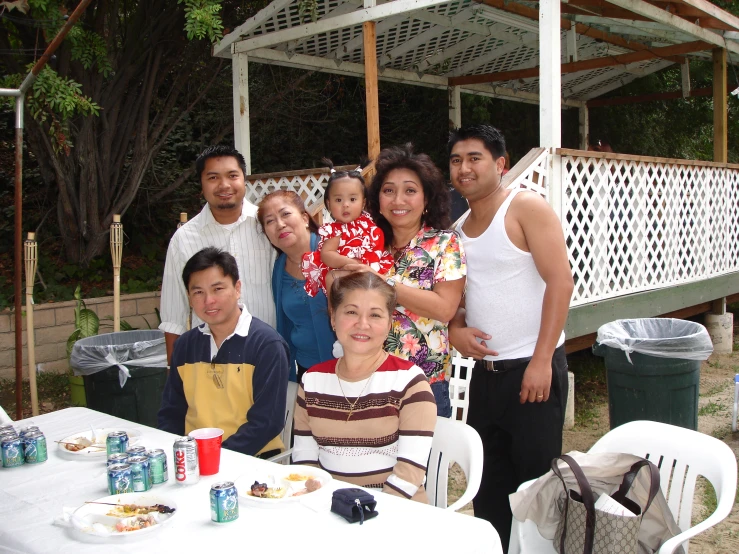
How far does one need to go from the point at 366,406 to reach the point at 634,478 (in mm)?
919

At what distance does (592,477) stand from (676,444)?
366 millimetres

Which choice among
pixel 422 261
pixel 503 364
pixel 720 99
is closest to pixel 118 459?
pixel 422 261

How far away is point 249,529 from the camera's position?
1.68m

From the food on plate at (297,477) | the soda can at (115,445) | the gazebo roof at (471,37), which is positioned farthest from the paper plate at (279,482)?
the gazebo roof at (471,37)

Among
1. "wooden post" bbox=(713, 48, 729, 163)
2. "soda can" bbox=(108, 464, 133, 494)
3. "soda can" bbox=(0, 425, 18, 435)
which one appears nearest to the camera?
"soda can" bbox=(108, 464, 133, 494)

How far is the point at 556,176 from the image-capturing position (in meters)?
5.25

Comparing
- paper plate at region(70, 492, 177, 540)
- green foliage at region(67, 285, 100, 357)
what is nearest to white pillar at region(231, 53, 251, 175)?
green foliage at region(67, 285, 100, 357)

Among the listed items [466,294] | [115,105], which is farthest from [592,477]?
[115,105]

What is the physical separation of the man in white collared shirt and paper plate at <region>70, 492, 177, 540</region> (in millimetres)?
1494

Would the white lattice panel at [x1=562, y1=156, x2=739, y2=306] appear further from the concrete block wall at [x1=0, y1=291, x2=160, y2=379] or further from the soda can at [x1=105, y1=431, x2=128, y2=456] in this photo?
the concrete block wall at [x1=0, y1=291, x2=160, y2=379]

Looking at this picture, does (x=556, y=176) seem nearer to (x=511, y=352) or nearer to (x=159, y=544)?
(x=511, y=352)

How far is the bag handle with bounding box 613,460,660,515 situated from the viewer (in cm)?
207

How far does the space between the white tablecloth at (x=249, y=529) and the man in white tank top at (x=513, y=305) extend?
0.80 metres

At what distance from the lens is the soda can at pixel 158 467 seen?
2.00 meters
